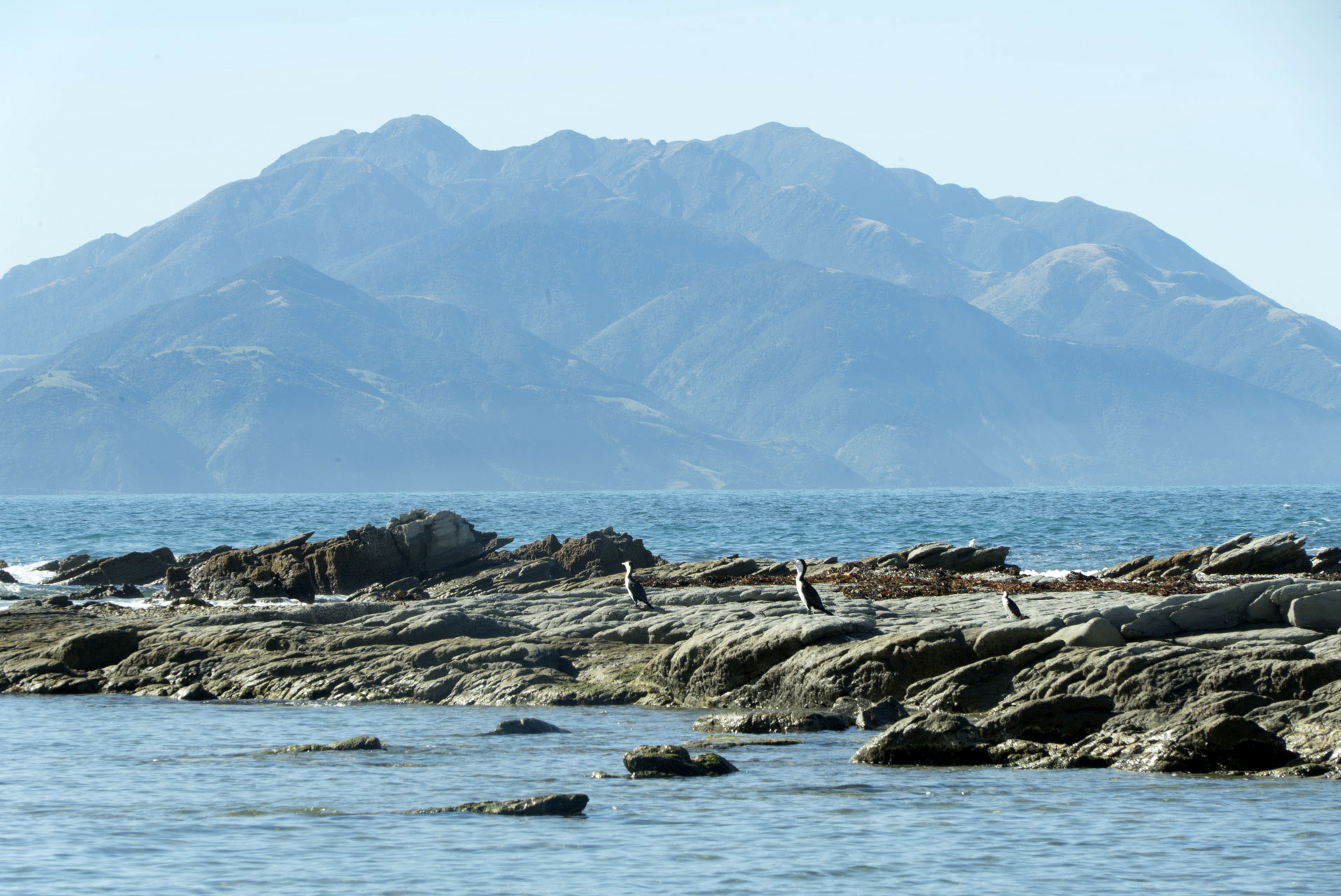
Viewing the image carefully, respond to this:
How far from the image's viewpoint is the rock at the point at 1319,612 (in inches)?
862

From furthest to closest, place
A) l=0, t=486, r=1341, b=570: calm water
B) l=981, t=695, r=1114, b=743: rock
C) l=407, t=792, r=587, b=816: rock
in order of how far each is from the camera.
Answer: l=0, t=486, r=1341, b=570: calm water, l=981, t=695, r=1114, b=743: rock, l=407, t=792, r=587, b=816: rock

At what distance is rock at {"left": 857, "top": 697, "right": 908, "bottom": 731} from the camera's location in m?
21.1

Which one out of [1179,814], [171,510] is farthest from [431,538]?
[171,510]

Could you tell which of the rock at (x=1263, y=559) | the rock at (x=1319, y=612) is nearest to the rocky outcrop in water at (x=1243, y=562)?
the rock at (x=1263, y=559)

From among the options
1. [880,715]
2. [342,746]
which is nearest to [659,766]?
[880,715]

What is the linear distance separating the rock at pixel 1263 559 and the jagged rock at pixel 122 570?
36.9 m

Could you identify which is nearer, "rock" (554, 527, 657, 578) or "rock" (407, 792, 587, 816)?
"rock" (407, 792, 587, 816)

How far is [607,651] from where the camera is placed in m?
27.7

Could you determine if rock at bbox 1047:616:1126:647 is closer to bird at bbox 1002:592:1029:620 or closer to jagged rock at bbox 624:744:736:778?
bird at bbox 1002:592:1029:620

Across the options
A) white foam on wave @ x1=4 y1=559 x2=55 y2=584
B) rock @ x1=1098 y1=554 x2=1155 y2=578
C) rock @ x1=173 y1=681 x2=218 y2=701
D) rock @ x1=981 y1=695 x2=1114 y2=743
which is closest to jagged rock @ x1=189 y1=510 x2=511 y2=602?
white foam on wave @ x1=4 y1=559 x2=55 y2=584

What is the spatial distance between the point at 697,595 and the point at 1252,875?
21.0 metres

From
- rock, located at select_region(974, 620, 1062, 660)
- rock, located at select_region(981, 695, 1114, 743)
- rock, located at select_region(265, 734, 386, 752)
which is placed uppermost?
rock, located at select_region(974, 620, 1062, 660)

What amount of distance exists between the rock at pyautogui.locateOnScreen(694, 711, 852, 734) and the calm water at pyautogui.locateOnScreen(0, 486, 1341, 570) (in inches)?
1311

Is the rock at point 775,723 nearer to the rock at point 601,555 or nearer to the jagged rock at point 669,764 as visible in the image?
the jagged rock at point 669,764
